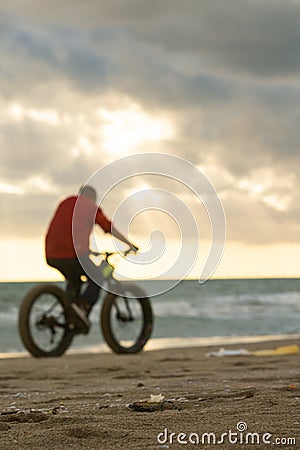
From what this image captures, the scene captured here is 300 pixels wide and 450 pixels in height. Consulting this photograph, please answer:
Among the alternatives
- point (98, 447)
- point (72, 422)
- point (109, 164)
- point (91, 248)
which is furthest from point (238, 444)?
point (91, 248)

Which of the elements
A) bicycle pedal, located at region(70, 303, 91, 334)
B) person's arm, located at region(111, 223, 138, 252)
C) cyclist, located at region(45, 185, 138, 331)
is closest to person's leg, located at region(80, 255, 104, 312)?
cyclist, located at region(45, 185, 138, 331)

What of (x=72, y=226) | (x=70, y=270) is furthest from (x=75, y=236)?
(x=70, y=270)

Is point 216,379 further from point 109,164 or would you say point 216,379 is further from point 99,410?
point 109,164

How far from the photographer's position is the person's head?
7.93 m

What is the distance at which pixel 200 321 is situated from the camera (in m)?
22.2

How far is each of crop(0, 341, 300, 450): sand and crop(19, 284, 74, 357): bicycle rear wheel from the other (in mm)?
1982

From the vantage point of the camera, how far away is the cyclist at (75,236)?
794 cm

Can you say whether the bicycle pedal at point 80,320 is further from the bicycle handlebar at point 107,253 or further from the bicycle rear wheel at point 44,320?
the bicycle handlebar at point 107,253

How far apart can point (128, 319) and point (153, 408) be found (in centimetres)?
520

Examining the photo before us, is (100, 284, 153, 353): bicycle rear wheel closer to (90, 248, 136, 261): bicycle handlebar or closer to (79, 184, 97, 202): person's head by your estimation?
(90, 248, 136, 261): bicycle handlebar

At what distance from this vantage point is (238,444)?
2.78m

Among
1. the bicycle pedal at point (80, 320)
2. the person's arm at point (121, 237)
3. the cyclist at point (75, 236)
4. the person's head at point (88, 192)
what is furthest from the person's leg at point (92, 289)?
the person's head at point (88, 192)

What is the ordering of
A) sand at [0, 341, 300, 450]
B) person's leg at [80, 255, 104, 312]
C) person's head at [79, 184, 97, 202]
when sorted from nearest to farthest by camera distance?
sand at [0, 341, 300, 450], person's head at [79, 184, 97, 202], person's leg at [80, 255, 104, 312]

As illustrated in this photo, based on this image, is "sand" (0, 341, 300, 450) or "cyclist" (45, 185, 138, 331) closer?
"sand" (0, 341, 300, 450)
